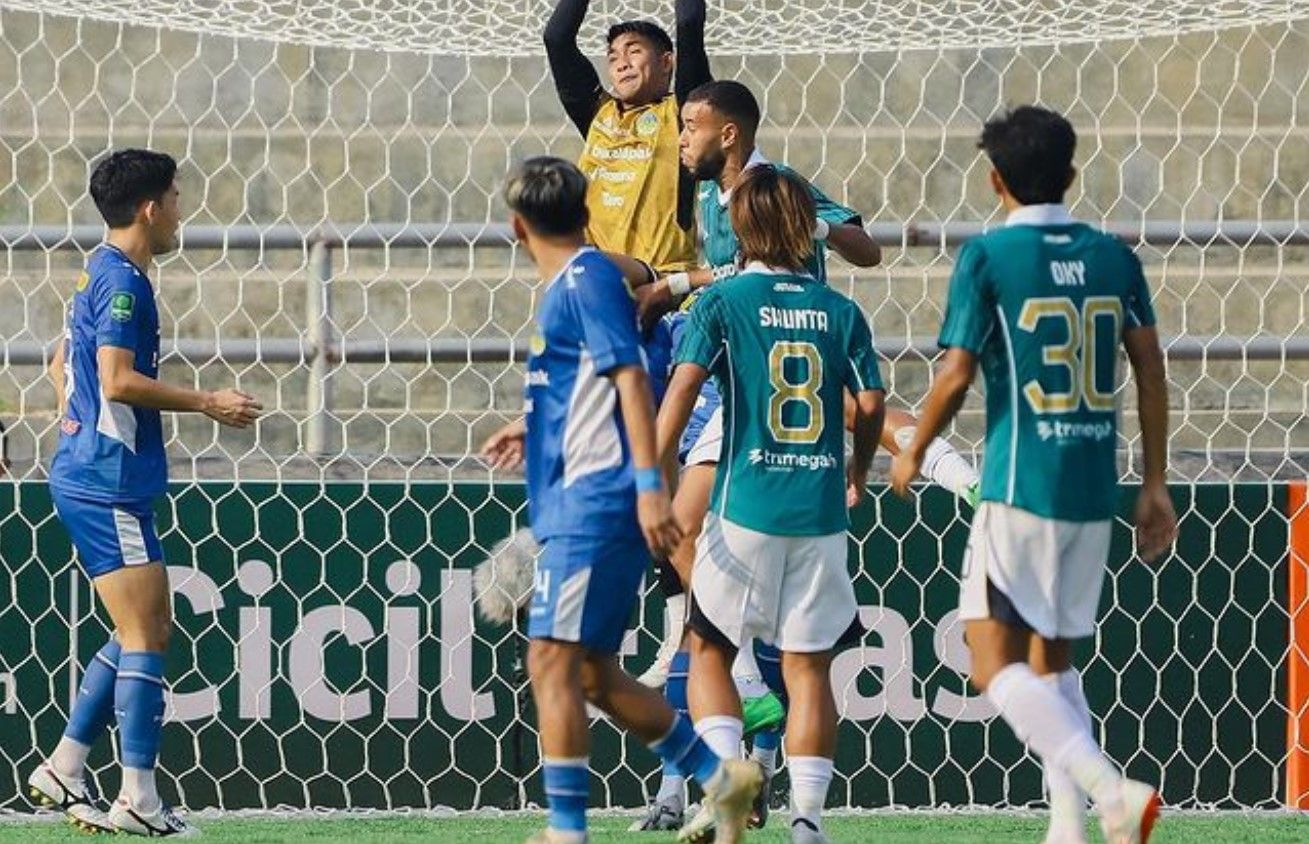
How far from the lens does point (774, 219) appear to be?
532 cm

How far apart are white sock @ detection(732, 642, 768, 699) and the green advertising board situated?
59cm

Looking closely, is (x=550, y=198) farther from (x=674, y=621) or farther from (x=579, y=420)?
(x=674, y=621)

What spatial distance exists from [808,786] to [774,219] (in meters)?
1.18

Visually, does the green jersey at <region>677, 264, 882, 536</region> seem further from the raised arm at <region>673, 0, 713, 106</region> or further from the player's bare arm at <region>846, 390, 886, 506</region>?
the raised arm at <region>673, 0, 713, 106</region>

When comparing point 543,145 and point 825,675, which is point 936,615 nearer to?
point 825,675

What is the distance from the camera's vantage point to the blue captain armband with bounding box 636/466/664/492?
4645 millimetres

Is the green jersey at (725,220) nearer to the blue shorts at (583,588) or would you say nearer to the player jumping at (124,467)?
the player jumping at (124,467)

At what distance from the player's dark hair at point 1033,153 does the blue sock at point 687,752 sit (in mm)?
1214

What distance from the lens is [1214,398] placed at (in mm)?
9070

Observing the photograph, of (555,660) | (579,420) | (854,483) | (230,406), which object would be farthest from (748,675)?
(579,420)

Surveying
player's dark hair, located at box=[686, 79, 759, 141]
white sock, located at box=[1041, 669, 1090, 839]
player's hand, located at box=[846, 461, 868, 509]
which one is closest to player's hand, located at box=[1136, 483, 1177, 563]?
white sock, located at box=[1041, 669, 1090, 839]

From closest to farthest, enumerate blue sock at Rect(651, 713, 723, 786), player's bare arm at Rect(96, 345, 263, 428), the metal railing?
1. blue sock at Rect(651, 713, 723, 786)
2. player's bare arm at Rect(96, 345, 263, 428)
3. the metal railing

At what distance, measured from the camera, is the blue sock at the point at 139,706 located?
5938 mm

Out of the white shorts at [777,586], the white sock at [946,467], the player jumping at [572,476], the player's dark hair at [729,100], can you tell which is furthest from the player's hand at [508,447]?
the white sock at [946,467]
